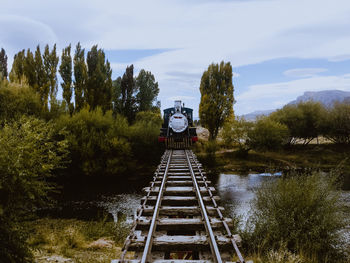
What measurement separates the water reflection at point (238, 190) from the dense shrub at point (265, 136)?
6353 mm

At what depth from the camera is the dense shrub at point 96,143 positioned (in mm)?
26125

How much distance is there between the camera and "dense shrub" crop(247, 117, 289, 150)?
34.8 metres

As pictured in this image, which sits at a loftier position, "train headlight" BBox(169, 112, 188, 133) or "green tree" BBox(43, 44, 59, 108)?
"green tree" BBox(43, 44, 59, 108)

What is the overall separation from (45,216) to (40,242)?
6.68 m

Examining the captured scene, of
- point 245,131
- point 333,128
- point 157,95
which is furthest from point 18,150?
point 157,95

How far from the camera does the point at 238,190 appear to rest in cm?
2311

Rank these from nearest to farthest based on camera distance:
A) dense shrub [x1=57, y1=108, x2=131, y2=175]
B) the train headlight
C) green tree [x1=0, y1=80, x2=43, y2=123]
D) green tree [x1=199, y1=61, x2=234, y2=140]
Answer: the train headlight
green tree [x1=0, y1=80, x2=43, y2=123]
dense shrub [x1=57, y1=108, x2=131, y2=175]
green tree [x1=199, y1=61, x2=234, y2=140]

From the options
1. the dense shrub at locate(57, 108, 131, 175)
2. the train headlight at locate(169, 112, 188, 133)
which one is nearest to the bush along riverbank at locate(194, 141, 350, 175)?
the dense shrub at locate(57, 108, 131, 175)

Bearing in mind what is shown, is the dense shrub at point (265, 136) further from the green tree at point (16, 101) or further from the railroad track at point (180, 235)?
the railroad track at point (180, 235)

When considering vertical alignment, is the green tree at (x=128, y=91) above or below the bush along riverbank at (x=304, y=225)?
above

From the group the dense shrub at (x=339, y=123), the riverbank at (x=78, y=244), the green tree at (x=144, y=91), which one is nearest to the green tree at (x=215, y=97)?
the green tree at (x=144, y=91)

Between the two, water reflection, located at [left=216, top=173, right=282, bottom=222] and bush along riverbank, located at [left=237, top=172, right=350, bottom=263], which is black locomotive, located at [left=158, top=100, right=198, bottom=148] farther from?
bush along riverbank, located at [left=237, top=172, right=350, bottom=263]

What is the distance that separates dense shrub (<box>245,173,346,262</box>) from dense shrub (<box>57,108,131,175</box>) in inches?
727

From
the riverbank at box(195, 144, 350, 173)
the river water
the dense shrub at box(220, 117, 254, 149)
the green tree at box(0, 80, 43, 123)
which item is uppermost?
the green tree at box(0, 80, 43, 123)
